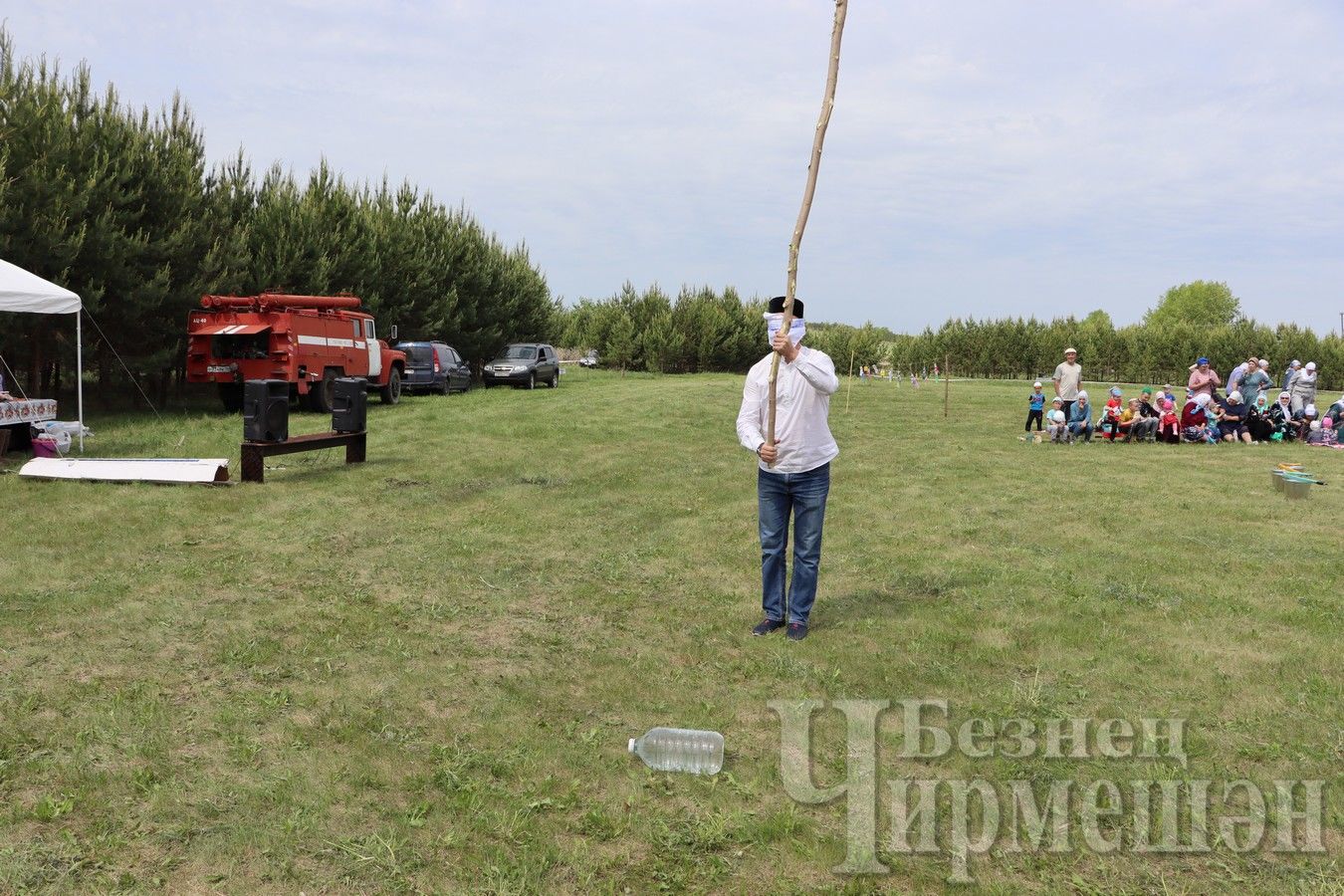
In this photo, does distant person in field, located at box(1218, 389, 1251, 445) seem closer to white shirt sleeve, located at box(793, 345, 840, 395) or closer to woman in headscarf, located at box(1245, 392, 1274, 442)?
woman in headscarf, located at box(1245, 392, 1274, 442)

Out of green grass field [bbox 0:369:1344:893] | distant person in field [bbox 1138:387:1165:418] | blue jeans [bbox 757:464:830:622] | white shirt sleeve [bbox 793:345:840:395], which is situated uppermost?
white shirt sleeve [bbox 793:345:840:395]

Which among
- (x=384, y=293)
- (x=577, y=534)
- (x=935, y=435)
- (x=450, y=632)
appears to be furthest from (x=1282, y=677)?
(x=384, y=293)

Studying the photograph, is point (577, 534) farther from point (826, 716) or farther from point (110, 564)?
point (826, 716)

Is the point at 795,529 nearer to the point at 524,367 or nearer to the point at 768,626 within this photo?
the point at 768,626

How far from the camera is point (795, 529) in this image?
18.9ft

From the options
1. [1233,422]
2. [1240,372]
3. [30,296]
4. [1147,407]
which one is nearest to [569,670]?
[30,296]

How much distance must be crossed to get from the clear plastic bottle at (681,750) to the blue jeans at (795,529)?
1.79 metres

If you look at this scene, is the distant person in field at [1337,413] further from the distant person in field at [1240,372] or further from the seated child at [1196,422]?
the seated child at [1196,422]

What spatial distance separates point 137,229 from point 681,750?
20.8 meters

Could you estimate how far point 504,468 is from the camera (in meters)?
12.8

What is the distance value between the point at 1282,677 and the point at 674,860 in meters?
3.72

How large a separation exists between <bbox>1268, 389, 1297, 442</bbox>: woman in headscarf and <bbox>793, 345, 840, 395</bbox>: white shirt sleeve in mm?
17671

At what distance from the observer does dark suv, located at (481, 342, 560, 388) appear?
105ft

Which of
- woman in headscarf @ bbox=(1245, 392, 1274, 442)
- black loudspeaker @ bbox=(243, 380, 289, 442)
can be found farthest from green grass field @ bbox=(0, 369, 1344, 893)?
woman in headscarf @ bbox=(1245, 392, 1274, 442)
